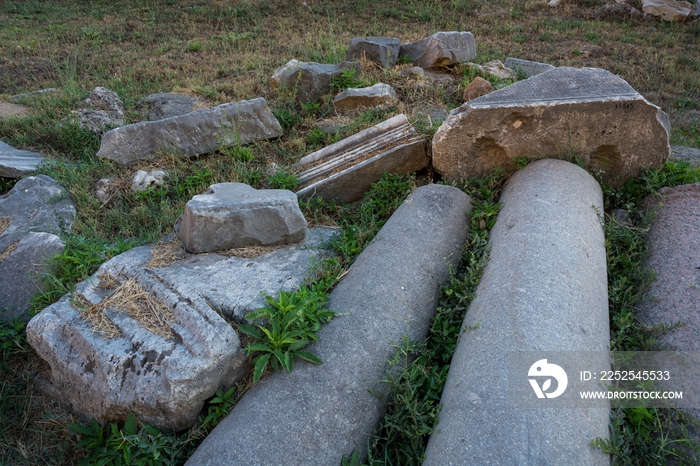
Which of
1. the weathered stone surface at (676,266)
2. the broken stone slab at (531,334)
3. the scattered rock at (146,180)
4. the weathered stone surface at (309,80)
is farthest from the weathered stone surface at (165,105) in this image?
the weathered stone surface at (676,266)

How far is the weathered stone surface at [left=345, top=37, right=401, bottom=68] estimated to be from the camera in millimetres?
6676

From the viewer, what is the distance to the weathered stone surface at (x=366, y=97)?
5438mm

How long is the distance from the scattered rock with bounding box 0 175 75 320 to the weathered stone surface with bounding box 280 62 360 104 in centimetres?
287

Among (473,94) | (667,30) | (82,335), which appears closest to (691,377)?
(82,335)

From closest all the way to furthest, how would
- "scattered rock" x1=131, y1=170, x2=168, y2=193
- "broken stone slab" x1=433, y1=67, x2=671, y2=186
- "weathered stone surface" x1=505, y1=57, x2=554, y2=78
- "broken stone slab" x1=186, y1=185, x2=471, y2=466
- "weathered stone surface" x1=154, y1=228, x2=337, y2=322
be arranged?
"broken stone slab" x1=186, y1=185, x2=471, y2=466, "weathered stone surface" x1=154, y1=228, x2=337, y2=322, "broken stone slab" x1=433, y1=67, x2=671, y2=186, "scattered rock" x1=131, y1=170, x2=168, y2=193, "weathered stone surface" x1=505, y1=57, x2=554, y2=78

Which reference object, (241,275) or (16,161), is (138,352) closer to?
(241,275)

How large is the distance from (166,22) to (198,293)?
361 inches

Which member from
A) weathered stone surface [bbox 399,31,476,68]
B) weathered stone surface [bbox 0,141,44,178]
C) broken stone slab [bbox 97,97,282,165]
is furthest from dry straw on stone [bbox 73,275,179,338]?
weathered stone surface [bbox 399,31,476,68]

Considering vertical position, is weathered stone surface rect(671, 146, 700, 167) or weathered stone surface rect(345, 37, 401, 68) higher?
weathered stone surface rect(345, 37, 401, 68)

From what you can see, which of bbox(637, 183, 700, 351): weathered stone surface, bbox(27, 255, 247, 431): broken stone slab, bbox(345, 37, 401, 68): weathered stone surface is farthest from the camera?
bbox(345, 37, 401, 68): weathered stone surface

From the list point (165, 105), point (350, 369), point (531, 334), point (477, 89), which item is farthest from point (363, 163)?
point (165, 105)

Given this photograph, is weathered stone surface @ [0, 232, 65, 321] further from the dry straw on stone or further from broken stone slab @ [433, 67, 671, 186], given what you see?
broken stone slab @ [433, 67, 671, 186]

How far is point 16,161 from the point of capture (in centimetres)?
464

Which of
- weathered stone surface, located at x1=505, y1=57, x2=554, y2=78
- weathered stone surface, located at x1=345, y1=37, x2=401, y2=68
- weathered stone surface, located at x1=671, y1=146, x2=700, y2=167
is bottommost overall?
weathered stone surface, located at x1=671, y1=146, x2=700, y2=167
